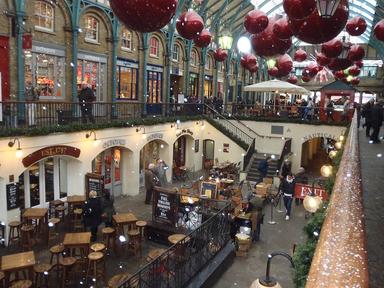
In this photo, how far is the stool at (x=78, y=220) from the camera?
11742 millimetres

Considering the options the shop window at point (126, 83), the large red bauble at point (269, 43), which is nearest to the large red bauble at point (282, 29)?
the large red bauble at point (269, 43)

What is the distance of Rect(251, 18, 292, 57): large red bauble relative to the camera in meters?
6.95

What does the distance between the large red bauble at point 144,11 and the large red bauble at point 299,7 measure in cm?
148

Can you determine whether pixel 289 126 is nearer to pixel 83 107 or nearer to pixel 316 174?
pixel 316 174

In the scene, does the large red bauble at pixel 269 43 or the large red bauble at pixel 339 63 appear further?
the large red bauble at pixel 339 63

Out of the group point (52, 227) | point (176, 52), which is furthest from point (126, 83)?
point (52, 227)

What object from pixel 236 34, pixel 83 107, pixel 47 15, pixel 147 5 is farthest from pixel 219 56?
pixel 236 34

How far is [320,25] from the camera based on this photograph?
480 centimetres

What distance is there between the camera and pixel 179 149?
73.6ft

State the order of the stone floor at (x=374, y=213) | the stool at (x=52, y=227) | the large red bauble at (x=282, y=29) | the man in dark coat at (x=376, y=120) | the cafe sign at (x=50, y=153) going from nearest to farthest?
the stone floor at (x=374, y=213), the large red bauble at (x=282, y=29), the man in dark coat at (x=376, y=120), the stool at (x=52, y=227), the cafe sign at (x=50, y=153)

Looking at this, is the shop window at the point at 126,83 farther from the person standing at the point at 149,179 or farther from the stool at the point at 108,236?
the stool at the point at 108,236

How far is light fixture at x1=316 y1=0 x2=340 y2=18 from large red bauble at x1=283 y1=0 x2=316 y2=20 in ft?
0.27

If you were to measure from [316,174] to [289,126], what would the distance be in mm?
3870

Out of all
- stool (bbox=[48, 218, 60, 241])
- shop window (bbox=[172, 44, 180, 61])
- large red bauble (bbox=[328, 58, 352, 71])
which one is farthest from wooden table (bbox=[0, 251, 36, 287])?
shop window (bbox=[172, 44, 180, 61])
